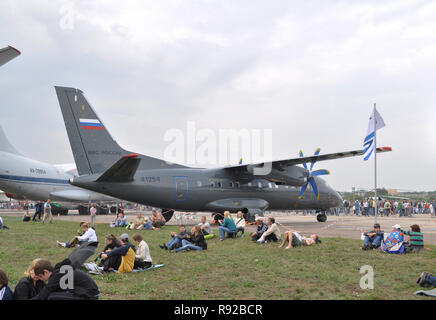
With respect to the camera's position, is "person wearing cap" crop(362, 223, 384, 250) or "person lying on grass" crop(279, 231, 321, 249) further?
"person lying on grass" crop(279, 231, 321, 249)

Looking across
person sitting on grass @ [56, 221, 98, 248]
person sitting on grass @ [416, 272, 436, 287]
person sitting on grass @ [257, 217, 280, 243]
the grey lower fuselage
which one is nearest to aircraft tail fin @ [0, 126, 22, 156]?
the grey lower fuselage

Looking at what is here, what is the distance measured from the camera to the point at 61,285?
5.12 m

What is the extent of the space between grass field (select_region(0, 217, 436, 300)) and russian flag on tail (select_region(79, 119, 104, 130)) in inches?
302

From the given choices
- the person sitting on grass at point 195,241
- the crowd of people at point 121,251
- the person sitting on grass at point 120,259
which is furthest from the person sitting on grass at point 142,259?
the person sitting on grass at point 195,241

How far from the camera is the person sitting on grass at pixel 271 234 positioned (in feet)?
46.7

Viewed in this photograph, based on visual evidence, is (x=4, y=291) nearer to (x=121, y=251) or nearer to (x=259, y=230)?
(x=121, y=251)

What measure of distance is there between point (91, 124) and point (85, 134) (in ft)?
2.16

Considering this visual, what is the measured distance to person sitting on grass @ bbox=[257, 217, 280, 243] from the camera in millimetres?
14245

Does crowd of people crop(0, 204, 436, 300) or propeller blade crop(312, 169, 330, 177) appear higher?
propeller blade crop(312, 169, 330, 177)

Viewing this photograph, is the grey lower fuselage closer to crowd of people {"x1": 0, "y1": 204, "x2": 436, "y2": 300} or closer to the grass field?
crowd of people {"x1": 0, "y1": 204, "x2": 436, "y2": 300}

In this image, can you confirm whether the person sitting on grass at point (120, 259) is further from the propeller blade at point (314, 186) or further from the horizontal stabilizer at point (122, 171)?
the propeller blade at point (314, 186)

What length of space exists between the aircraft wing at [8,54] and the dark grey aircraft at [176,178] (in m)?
9.07

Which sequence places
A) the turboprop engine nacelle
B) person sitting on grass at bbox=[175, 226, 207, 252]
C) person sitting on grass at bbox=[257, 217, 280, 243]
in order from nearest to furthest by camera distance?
person sitting on grass at bbox=[175, 226, 207, 252] < person sitting on grass at bbox=[257, 217, 280, 243] < the turboprop engine nacelle
